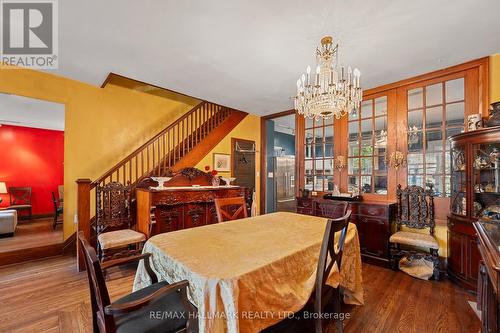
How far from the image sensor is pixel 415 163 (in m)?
3.33

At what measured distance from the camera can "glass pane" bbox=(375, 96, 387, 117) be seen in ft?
12.1

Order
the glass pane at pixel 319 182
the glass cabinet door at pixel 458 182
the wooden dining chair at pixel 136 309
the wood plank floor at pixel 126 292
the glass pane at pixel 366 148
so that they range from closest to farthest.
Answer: the wooden dining chair at pixel 136 309
the wood plank floor at pixel 126 292
the glass cabinet door at pixel 458 182
the glass pane at pixel 366 148
the glass pane at pixel 319 182

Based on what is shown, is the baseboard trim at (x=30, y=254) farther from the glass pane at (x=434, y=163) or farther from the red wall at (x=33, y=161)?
the glass pane at (x=434, y=163)

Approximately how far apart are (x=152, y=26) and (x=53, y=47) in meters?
1.45

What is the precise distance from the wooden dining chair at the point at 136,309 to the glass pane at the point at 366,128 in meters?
3.74

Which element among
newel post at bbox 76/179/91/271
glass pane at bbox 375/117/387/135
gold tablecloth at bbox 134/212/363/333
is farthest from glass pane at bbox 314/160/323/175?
newel post at bbox 76/179/91/271

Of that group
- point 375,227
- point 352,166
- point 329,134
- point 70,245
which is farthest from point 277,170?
point 70,245

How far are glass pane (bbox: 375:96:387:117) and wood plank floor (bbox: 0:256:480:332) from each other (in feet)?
8.20

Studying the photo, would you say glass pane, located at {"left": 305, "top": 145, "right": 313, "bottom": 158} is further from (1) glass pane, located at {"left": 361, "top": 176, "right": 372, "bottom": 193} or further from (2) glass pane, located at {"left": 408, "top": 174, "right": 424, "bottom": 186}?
(2) glass pane, located at {"left": 408, "top": 174, "right": 424, "bottom": 186}

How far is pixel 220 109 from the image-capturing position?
17.0ft

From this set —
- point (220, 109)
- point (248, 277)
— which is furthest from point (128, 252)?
point (220, 109)

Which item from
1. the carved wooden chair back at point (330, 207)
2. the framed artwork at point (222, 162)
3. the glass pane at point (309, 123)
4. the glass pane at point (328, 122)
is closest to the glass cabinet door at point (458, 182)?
the carved wooden chair back at point (330, 207)

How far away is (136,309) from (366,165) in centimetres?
385

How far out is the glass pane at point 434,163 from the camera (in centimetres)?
313
